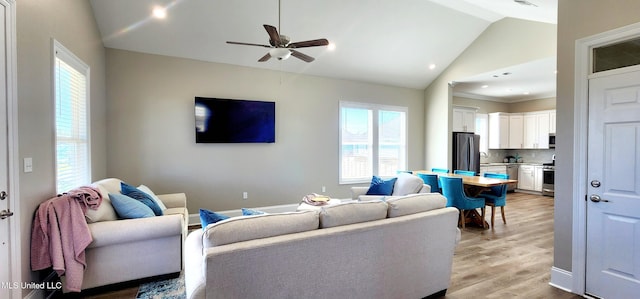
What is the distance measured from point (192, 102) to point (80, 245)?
2.83 metres

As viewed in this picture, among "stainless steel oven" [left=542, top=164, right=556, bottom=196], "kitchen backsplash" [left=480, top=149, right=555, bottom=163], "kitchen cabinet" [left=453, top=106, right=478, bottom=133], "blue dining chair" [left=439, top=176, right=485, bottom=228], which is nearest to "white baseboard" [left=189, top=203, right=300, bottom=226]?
"blue dining chair" [left=439, top=176, right=485, bottom=228]

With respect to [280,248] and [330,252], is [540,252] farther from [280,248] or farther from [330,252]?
[280,248]

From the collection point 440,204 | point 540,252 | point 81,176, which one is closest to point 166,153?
point 81,176

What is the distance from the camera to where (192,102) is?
188 inches

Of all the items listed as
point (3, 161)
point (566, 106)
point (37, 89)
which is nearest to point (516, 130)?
point (566, 106)

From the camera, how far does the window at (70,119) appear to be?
293 centimetres

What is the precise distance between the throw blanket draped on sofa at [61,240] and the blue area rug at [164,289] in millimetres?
510

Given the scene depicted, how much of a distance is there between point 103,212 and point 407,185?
3663 mm

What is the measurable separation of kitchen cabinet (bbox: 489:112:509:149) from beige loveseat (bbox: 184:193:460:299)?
713 centimetres

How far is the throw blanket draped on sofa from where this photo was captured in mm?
2396

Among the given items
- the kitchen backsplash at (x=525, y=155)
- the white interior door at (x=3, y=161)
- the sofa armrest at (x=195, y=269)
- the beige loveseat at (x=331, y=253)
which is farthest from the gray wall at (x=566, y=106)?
the kitchen backsplash at (x=525, y=155)

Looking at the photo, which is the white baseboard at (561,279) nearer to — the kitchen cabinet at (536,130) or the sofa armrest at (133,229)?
the sofa armrest at (133,229)

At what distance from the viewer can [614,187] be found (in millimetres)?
2430

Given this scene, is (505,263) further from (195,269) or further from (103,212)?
(103,212)
